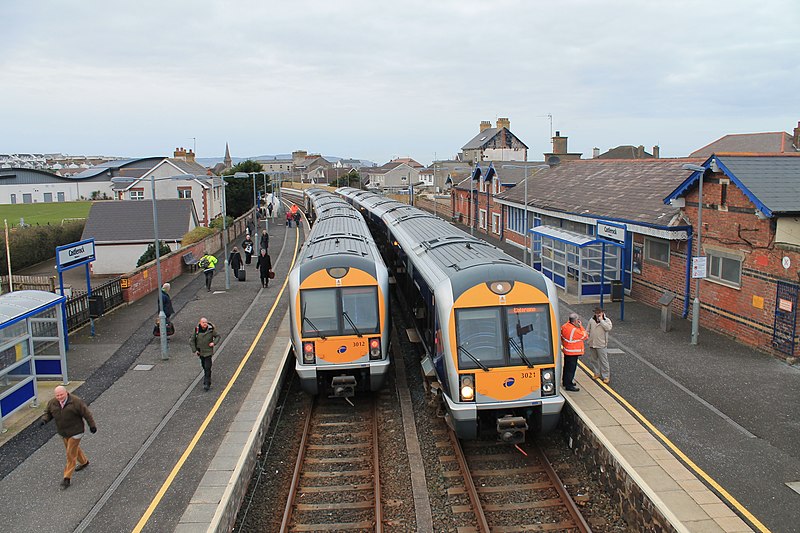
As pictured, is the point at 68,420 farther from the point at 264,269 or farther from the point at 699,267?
the point at 264,269

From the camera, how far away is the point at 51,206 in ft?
236

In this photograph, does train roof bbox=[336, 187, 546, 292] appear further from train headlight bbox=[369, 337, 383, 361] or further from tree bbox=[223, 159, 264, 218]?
tree bbox=[223, 159, 264, 218]

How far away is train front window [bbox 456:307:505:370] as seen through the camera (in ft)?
31.1

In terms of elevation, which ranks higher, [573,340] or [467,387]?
[573,340]

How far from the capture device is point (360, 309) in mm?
11562

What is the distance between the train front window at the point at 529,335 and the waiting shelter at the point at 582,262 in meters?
9.26

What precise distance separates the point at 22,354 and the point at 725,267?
15.2 meters

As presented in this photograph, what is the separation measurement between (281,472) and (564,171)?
25512 mm

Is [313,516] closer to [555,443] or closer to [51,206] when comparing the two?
[555,443]

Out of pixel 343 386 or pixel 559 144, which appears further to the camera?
pixel 559 144

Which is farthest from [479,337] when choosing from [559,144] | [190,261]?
[559,144]

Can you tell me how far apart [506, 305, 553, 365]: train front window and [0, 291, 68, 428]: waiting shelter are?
8.33 m

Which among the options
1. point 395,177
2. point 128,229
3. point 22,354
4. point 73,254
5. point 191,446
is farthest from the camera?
point 395,177

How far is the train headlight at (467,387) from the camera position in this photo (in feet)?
30.9
